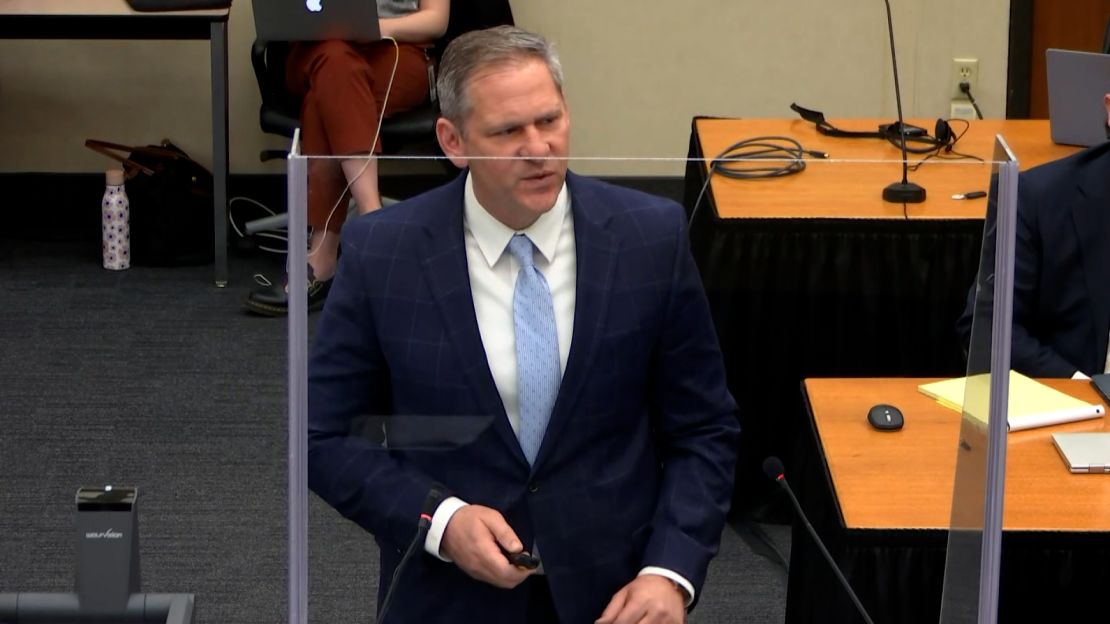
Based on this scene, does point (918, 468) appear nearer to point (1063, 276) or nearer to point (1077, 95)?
point (1063, 276)

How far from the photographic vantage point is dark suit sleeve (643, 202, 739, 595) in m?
1.58

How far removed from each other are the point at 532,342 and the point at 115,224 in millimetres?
3721

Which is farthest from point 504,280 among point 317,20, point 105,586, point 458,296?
point 317,20

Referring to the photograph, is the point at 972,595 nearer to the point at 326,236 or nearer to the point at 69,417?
the point at 326,236

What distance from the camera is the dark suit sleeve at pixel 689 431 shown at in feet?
5.17

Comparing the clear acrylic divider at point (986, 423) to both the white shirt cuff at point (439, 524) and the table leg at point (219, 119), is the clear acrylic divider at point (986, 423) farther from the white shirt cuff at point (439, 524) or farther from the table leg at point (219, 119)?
the table leg at point (219, 119)

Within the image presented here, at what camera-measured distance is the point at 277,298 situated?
109 inches

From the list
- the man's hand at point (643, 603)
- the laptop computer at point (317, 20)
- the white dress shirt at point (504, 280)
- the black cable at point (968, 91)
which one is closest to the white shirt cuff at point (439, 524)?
the white dress shirt at point (504, 280)

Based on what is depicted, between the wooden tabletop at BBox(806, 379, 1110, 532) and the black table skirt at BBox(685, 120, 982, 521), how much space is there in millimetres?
74

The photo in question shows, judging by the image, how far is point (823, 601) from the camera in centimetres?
177

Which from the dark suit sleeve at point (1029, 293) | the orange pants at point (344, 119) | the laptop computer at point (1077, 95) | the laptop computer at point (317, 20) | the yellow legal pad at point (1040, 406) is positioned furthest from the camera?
the laptop computer at point (317, 20)

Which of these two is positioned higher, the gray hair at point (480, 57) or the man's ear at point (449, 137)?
the gray hair at point (480, 57)

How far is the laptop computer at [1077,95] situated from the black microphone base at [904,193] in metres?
2.20

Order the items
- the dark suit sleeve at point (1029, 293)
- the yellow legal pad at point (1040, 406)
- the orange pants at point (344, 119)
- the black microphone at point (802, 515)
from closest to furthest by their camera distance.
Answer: the orange pants at point (344, 119) < the black microphone at point (802, 515) < the dark suit sleeve at point (1029, 293) < the yellow legal pad at point (1040, 406)
